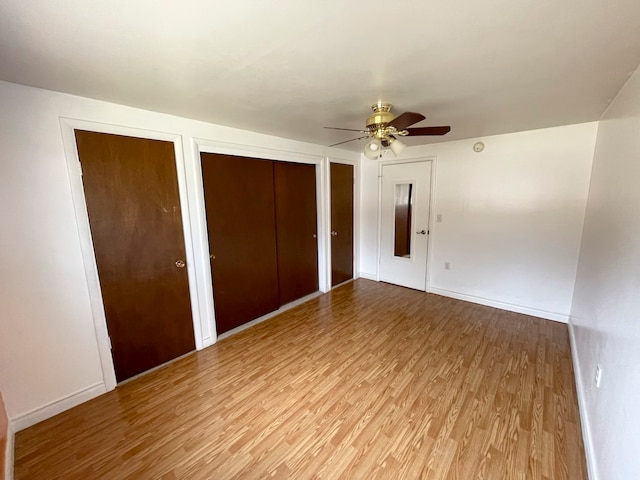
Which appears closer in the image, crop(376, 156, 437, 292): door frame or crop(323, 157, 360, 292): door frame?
crop(376, 156, 437, 292): door frame

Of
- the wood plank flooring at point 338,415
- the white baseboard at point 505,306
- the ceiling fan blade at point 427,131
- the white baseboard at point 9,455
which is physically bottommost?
the wood plank flooring at point 338,415

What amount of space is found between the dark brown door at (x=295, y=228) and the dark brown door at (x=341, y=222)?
0.36m

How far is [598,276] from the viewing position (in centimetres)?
186

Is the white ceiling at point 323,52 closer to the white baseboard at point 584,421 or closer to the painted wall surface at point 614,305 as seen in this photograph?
the painted wall surface at point 614,305

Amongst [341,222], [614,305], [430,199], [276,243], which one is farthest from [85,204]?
[430,199]

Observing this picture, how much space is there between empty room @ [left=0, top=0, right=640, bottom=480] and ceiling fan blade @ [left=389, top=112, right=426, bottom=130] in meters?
0.03

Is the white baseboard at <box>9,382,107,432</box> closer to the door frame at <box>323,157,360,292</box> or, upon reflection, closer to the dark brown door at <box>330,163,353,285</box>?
the door frame at <box>323,157,360,292</box>

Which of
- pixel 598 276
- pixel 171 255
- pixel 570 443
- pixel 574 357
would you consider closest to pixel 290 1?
pixel 171 255

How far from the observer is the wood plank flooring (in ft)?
4.75

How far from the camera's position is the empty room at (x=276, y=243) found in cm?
116

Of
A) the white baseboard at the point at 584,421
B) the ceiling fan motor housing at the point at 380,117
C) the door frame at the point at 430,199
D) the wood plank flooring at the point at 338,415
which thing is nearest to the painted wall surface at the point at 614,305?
the white baseboard at the point at 584,421

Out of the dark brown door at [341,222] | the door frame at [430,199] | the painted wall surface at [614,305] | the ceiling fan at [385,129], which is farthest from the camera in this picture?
the dark brown door at [341,222]

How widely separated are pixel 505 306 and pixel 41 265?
444 centimetres

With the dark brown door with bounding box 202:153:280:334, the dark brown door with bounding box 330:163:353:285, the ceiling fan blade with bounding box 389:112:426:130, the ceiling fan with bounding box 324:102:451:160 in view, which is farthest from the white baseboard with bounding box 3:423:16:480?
the dark brown door with bounding box 330:163:353:285
